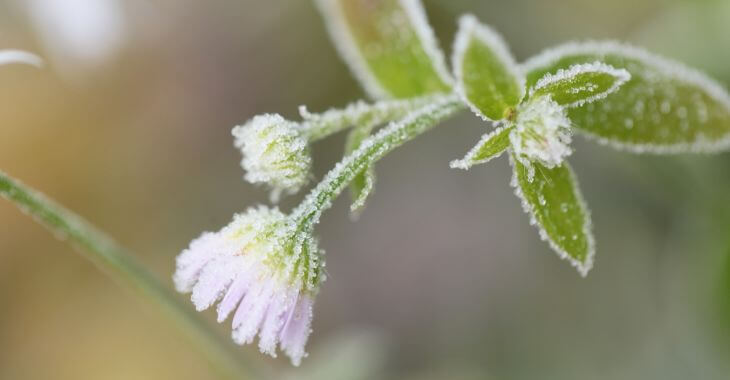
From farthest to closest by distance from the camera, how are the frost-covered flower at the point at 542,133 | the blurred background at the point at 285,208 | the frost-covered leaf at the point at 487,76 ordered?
the blurred background at the point at 285,208 → the frost-covered leaf at the point at 487,76 → the frost-covered flower at the point at 542,133

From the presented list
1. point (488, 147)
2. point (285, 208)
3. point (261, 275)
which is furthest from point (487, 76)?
point (285, 208)

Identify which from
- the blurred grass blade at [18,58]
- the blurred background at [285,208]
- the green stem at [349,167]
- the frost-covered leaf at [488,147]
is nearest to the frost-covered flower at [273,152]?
the green stem at [349,167]

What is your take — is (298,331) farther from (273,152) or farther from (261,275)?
(273,152)

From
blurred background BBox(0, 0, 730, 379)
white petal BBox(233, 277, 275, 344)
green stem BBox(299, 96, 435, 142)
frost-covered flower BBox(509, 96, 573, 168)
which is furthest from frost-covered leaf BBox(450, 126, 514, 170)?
blurred background BBox(0, 0, 730, 379)

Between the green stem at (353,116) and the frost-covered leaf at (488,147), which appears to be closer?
the frost-covered leaf at (488,147)

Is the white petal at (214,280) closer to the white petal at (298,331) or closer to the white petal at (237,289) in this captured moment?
the white petal at (237,289)

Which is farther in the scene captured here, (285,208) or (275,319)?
(285,208)

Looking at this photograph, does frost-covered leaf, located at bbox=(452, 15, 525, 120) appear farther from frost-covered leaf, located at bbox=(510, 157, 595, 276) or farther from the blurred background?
the blurred background

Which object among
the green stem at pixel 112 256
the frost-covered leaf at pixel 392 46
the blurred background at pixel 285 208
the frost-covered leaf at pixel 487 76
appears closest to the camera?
the frost-covered leaf at pixel 487 76
